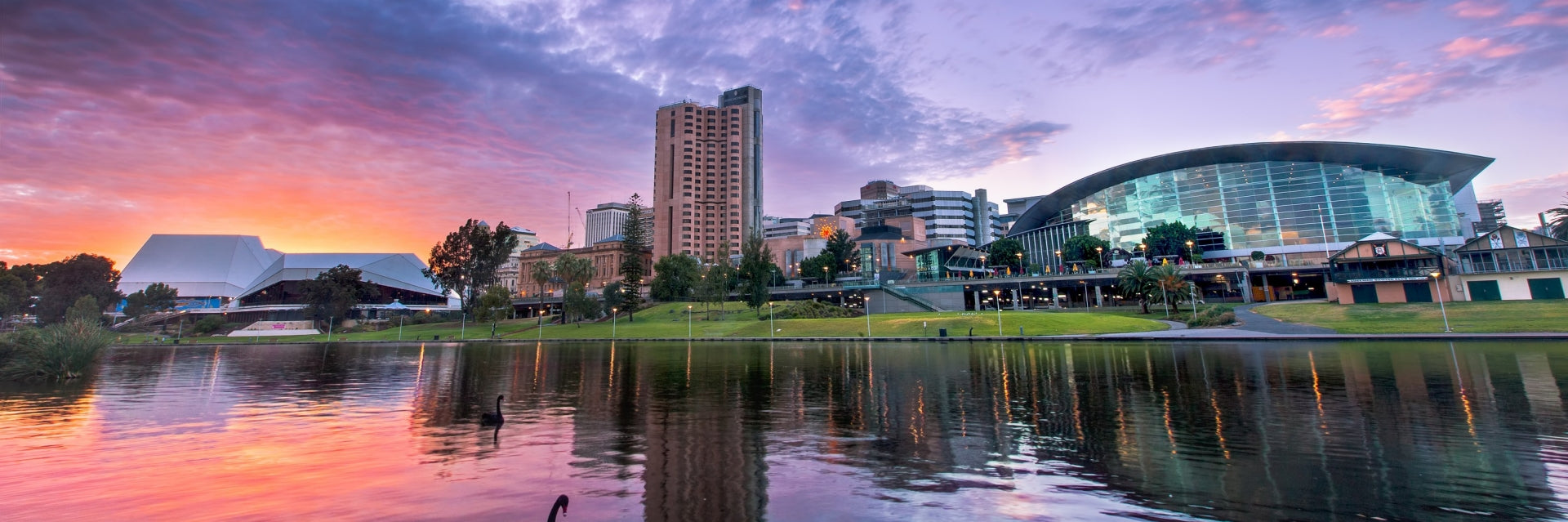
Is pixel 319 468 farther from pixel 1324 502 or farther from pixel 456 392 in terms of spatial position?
pixel 1324 502

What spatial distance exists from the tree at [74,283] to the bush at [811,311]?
104337mm

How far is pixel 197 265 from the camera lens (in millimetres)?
161125

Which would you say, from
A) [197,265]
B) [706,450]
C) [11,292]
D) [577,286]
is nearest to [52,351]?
[706,450]

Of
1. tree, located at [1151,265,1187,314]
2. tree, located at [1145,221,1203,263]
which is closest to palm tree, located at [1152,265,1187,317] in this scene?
tree, located at [1151,265,1187,314]

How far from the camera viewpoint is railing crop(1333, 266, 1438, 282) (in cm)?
6241

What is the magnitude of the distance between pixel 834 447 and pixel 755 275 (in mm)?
82123

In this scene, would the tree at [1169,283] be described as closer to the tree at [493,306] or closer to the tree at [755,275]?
the tree at [755,275]

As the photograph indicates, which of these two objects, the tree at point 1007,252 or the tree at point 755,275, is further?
the tree at point 1007,252

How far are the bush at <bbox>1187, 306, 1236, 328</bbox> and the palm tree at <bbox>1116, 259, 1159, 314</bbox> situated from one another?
12310 millimetres

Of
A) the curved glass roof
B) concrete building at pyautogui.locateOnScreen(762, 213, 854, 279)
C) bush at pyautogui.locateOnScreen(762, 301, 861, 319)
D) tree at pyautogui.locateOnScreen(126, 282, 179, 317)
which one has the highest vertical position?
the curved glass roof

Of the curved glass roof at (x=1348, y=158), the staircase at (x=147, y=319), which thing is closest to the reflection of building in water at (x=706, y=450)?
the curved glass roof at (x=1348, y=158)

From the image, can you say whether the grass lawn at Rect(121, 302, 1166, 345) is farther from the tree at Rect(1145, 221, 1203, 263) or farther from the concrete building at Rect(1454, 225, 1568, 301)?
the tree at Rect(1145, 221, 1203, 263)

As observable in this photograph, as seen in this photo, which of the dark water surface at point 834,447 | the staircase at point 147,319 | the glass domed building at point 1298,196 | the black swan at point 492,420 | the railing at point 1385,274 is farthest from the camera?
the glass domed building at point 1298,196

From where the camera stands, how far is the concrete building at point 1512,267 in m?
56.8
